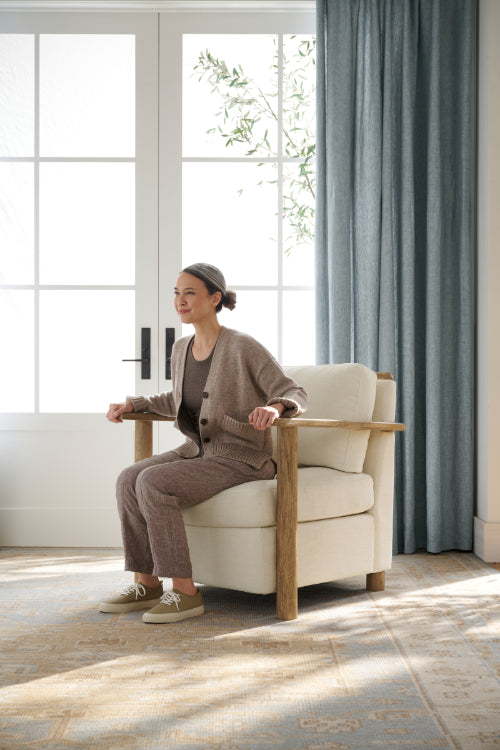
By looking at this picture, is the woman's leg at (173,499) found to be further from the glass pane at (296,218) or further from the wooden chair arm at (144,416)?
the glass pane at (296,218)

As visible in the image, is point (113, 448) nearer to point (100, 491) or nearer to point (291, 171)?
point (100, 491)

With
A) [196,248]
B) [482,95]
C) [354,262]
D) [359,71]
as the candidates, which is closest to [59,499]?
[196,248]

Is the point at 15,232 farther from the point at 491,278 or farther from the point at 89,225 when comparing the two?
the point at 491,278

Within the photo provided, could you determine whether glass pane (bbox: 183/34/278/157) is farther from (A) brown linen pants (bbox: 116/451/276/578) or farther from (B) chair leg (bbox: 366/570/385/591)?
(B) chair leg (bbox: 366/570/385/591)

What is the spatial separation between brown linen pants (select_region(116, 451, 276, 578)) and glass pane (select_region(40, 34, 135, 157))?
1816 mm

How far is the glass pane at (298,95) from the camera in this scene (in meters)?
3.78

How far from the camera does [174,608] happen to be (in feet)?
7.95

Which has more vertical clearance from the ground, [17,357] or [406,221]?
[406,221]

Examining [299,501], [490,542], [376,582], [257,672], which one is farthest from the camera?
[490,542]

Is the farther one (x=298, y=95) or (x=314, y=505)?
(x=298, y=95)

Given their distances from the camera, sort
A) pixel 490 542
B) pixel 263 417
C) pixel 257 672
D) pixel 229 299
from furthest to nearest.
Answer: pixel 490 542 < pixel 229 299 < pixel 263 417 < pixel 257 672

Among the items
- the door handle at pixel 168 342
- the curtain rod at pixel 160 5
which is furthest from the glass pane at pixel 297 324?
the curtain rod at pixel 160 5

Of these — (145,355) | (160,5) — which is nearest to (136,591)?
(145,355)

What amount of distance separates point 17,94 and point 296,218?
1.46 metres
